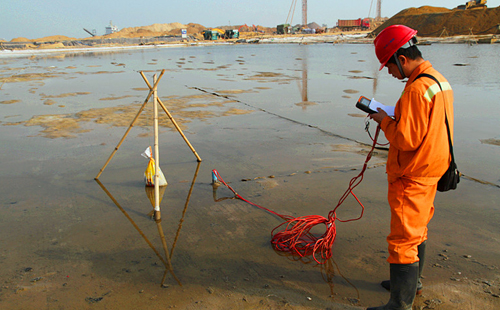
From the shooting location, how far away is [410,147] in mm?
2164

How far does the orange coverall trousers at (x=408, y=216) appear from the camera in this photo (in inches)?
88.1

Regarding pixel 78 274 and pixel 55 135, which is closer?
pixel 78 274

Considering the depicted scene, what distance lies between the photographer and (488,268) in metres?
3.08

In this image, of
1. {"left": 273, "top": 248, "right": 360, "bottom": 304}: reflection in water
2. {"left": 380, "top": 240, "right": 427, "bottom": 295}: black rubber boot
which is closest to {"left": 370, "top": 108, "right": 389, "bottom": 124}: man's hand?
{"left": 380, "top": 240, "right": 427, "bottom": 295}: black rubber boot

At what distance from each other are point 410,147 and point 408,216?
1.44ft

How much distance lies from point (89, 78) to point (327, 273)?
59.4ft

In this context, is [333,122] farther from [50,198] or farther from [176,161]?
[50,198]

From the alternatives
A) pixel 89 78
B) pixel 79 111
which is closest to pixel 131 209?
pixel 79 111

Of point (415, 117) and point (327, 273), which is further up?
point (415, 117)

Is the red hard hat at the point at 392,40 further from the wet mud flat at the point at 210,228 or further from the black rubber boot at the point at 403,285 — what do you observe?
the wet mud flat at the point at 210,228

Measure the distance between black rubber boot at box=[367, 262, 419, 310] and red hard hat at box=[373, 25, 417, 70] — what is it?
132cm

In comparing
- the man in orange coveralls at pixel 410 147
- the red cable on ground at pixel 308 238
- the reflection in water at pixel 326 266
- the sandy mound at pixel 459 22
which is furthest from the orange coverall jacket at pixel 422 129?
the sandy mound at pixel 459 22

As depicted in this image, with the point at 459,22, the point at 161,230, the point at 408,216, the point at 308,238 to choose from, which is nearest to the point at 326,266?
the point at 308,238

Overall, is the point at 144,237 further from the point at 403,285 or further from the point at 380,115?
the point at 380,115
